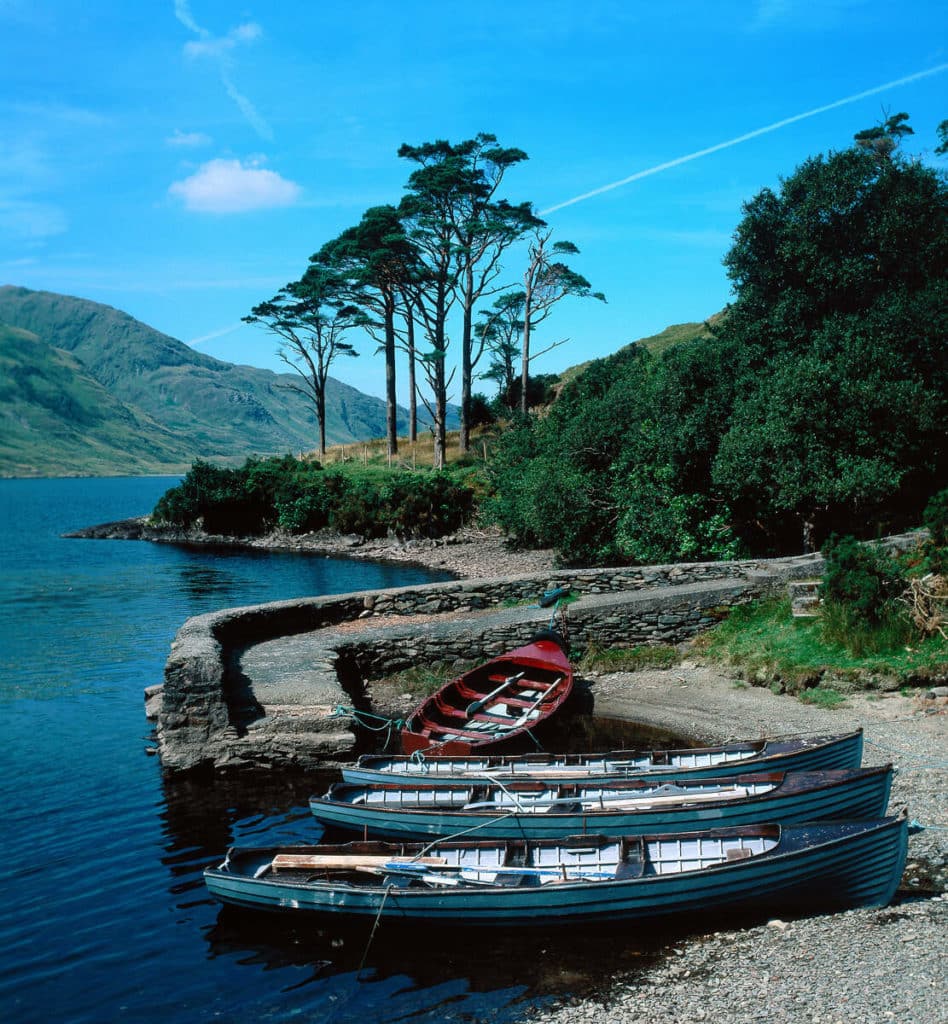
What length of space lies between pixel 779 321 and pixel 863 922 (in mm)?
22182

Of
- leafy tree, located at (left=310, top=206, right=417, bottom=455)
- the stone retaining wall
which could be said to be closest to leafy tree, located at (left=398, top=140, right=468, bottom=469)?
leafy tree, located at (left=310, top=206, right=417, bottom=455)

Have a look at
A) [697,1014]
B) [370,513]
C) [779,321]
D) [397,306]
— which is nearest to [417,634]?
[697,1014]

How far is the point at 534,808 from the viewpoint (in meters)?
9.45

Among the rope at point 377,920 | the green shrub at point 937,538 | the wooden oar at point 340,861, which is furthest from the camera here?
the green shrub at point 937,538

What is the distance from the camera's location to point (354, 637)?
17.1 meters

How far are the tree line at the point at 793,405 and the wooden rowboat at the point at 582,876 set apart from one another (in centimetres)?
1424

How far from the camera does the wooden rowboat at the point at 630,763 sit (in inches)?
399

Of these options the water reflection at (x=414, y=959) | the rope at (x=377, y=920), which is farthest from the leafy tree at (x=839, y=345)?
the rope at (x=377, y=920)

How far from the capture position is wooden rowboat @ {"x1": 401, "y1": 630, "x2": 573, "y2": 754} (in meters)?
12.6

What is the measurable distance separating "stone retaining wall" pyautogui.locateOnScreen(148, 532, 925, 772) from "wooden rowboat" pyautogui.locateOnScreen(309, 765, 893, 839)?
2.96m

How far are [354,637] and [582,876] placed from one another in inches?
383

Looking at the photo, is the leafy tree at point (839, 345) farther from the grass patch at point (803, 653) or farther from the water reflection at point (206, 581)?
the water reflection at point (206, 581)

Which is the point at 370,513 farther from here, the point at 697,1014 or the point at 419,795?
the point at 697,1014

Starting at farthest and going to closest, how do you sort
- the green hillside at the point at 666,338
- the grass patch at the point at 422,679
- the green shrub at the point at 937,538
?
the green hillside at the point at 666,338, the grass patch at the point at 422,679, the green shrub at the point at 937,538
